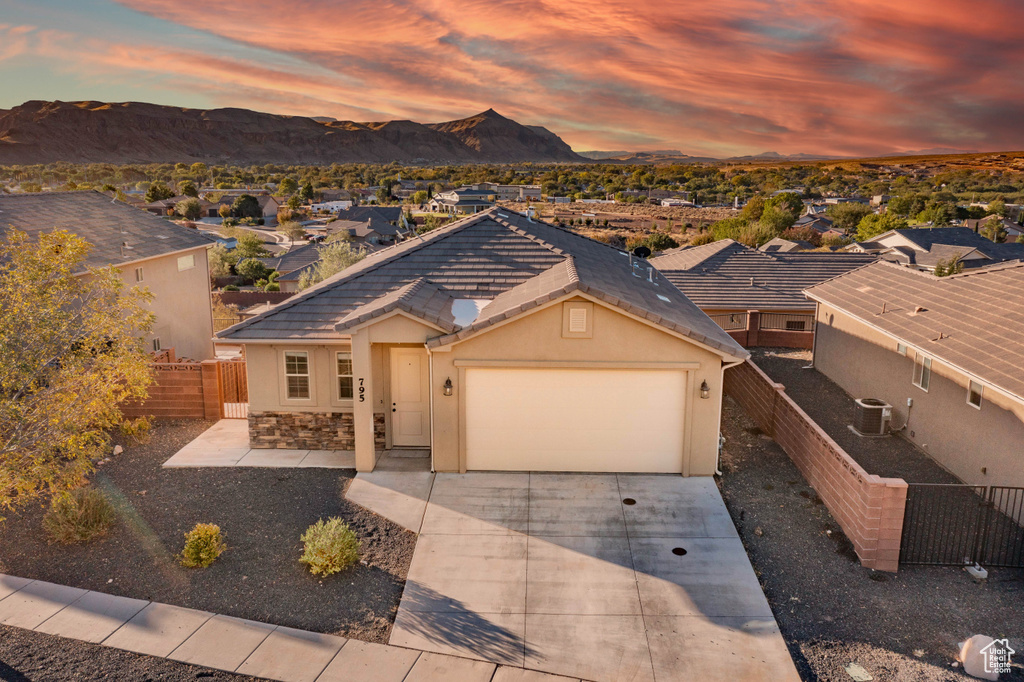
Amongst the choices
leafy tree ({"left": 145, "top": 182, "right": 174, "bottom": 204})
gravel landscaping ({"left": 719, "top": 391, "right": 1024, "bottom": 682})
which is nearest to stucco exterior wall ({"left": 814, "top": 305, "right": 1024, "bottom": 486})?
gravel landscaping ({"left": 719, "top": 391, "right": 1024, "bottom": 682})

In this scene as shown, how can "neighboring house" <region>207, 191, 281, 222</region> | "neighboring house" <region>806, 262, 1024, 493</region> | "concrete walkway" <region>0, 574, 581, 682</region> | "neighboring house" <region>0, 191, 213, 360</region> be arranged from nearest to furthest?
A: 1. "concrete walkway" <region>0, 574, 581, 682</region>
2. "neighboring house" <region>806, 262, 1024, 493</region>
3. "neighboring house" <region>0, 191, 213, 360</region>
4. "neighboring house" <region>207, 191, 281, 222</region>

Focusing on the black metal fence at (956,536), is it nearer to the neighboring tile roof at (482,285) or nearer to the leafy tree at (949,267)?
the neighboring tile roof at (482,285)

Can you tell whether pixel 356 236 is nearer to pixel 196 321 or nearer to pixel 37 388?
pixel 196 321

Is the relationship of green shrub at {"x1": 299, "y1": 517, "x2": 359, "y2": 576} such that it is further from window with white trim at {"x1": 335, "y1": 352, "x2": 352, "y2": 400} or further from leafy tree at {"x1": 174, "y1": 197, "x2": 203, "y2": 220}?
leafy tree at {"x1": 174, "y1": 197, "x2": 203, "y2": 220}

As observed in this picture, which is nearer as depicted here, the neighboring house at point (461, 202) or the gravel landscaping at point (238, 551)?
the gravel landscaping at point (238, 551)

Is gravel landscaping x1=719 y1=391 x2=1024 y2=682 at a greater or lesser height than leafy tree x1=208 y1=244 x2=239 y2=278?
lesser

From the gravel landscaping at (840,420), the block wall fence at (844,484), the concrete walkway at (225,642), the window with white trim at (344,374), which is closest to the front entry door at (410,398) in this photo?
the window with white trim at (344,374)


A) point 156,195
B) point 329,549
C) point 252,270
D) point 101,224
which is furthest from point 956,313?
→ point 156,195
